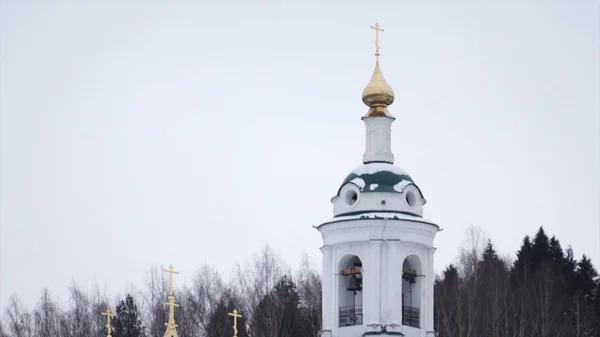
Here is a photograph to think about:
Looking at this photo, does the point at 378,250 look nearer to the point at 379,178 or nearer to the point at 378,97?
the point at 379,178

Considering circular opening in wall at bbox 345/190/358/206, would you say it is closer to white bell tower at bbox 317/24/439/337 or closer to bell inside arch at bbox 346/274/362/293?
white bell tower at bbox 317/24/439/337

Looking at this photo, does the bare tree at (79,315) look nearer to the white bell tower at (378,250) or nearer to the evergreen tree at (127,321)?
the evergreen tree at (127,321)

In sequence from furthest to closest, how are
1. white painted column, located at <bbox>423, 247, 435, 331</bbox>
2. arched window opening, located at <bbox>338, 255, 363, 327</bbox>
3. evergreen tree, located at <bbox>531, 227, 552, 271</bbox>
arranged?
evergreen tree, located at <bbox>531, 227, 552, 271</bbox> → white painted column, located at <bbox>423, 247, 435, 331</bbox> → arched window opening, located at <bbox>338, 255, 363, 327</bbox>

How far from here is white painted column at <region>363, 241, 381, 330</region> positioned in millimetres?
30453

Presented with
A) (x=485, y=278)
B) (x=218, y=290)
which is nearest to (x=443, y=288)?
(x=485, y=278)

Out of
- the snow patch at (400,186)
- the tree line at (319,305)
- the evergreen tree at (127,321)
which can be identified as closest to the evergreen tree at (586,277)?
the tree line at (319,305)

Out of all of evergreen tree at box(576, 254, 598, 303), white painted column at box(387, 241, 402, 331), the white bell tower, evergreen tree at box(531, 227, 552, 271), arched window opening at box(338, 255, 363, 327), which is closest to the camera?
→ white painted column at box(387, 241, 402, 331)

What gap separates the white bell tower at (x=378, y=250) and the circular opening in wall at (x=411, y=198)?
0.07 feet

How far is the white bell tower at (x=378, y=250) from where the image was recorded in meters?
30.6

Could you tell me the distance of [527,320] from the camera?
42.9m

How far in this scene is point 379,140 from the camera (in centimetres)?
3216

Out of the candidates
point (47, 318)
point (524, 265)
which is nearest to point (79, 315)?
point (47, 318)

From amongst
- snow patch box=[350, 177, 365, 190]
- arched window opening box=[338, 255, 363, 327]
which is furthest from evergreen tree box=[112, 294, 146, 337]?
snow patch box=[350, 177, 365, 190]

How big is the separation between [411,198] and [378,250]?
5.37 ft
